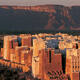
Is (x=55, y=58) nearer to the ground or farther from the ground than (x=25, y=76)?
farther from the ground

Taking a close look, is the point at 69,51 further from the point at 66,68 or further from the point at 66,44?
the point at 66,44

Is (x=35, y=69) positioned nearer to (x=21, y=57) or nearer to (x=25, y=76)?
(x=25, y=76)

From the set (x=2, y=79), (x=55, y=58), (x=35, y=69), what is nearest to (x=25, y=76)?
(x=35, y=69)

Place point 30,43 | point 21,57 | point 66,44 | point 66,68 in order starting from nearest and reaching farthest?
point 66,68 → point 66,44 → point 21,57 → point 30,43

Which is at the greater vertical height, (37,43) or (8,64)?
(37,43)

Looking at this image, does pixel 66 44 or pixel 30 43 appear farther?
pixel 30 43

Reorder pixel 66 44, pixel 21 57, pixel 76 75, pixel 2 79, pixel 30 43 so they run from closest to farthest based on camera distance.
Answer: pixel 2 79 < pixel 76 75 < pixel 66 44 < pixel 21 57 < pixel 30 43

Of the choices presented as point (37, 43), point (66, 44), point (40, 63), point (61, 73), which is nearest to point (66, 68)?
point (61, 73)

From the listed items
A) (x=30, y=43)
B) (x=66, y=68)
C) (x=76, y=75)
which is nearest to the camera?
(x=76, y=75)

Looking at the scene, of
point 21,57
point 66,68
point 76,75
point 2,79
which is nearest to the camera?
point 2,79
